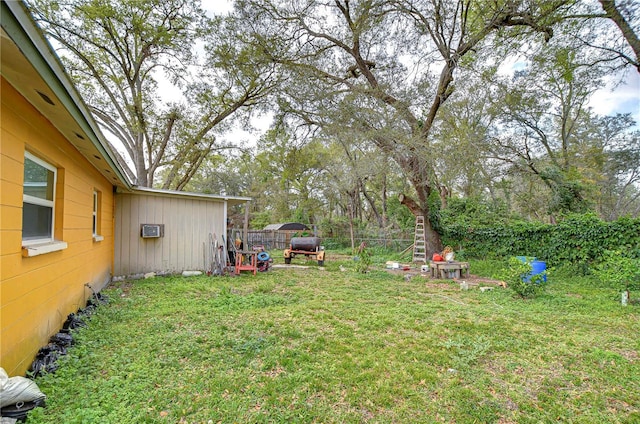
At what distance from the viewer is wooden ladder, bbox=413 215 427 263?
10347mm

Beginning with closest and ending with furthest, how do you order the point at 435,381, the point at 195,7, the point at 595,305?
the point at 435,381 → the point at 595,305 → the point at 195,7

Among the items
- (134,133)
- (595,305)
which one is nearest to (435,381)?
(595,305)

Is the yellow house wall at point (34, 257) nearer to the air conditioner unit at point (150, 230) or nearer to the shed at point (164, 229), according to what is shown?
the air conditioner unit at point (150, 230)

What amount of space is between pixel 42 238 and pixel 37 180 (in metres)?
0.58

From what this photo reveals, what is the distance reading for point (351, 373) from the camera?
2461 mm

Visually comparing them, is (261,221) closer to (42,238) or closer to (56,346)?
(42,238)

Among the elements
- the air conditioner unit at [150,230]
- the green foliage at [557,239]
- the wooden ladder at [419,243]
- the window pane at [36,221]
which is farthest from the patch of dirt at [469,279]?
the window pane at [36,221]

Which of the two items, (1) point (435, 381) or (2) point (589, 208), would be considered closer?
(1) point (435, 381)

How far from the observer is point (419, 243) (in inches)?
421

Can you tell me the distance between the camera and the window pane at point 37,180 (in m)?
2.36

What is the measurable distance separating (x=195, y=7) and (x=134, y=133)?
17.7 ft

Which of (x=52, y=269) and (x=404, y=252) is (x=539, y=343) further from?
(x=404, y=252)

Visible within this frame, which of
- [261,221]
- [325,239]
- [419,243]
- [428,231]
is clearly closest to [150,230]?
[419,243]

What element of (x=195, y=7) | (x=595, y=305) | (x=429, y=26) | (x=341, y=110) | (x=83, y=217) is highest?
(x=195, y=7)
